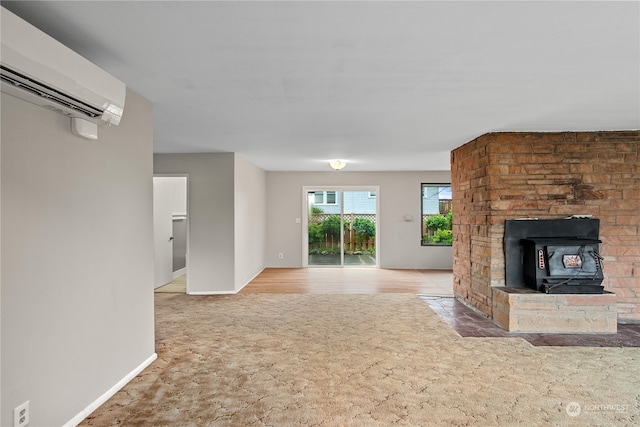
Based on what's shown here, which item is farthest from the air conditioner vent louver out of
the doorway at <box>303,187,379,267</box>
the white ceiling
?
the doorway at <box>303,187,379,267</box>

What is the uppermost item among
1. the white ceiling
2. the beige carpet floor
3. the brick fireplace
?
the white ceiling

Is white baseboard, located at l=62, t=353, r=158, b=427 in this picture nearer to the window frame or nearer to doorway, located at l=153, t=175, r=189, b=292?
doorway, located at l=153, t=175, r=189, b=292

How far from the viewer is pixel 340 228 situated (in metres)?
8.68

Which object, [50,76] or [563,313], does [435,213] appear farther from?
[50,76]

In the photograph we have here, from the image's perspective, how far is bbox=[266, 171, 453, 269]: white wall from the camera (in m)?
8.52

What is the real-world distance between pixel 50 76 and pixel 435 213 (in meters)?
7.95

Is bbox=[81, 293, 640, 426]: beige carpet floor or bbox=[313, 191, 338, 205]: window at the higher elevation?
bbox=[313, 191, 338, 205]: window

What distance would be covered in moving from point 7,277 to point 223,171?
163 inches

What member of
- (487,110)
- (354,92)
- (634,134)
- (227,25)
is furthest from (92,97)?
(634,134)

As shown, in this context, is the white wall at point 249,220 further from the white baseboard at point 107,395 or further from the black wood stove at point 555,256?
the black wood stove at point 555,256

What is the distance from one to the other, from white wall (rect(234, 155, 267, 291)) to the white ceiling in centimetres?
211

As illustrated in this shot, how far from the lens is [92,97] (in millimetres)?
2068

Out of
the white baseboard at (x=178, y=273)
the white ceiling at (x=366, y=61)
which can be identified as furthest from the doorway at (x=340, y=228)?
the white ceiling at (x=366, y=61)

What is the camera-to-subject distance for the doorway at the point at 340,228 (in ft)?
28.5
